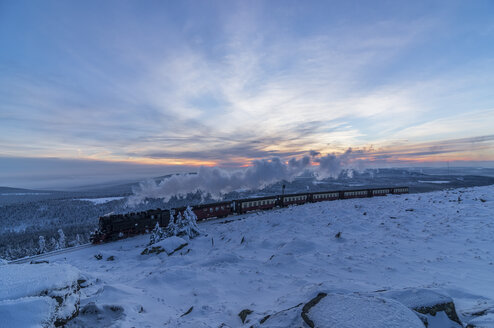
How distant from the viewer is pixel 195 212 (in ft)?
86.5

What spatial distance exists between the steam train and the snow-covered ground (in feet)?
15.9

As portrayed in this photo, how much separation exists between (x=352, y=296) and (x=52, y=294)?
291 inches

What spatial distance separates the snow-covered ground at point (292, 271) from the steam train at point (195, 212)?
15.9 feet

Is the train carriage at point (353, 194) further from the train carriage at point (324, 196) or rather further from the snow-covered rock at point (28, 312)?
the snow-covered rock at point (28, 312)

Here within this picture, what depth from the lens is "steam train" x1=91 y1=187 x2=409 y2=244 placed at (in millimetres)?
20781

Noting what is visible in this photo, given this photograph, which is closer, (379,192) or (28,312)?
(28,312)

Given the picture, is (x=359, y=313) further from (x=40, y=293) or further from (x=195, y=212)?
(x=195, y=212)

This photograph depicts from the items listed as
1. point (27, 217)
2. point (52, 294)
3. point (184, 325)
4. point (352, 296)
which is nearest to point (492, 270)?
point (352, 296)

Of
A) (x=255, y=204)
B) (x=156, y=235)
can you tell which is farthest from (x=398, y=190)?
(x=156, y=235)

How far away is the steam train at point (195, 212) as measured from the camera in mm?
20781

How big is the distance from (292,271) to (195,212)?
19.4 m

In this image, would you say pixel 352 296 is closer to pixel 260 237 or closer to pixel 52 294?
pixel 52 294

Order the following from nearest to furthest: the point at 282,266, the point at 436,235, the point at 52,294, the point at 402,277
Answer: the point at 52,294, the point at 402,277, the point at 282,266, the point at 436,235

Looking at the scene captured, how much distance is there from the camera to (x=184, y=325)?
6258mm
